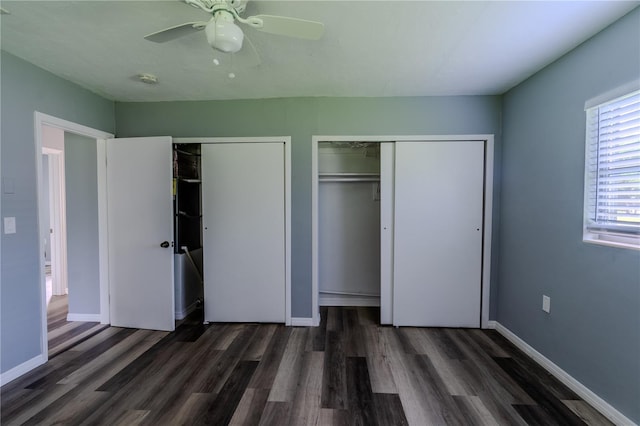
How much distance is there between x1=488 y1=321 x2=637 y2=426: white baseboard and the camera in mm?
1605

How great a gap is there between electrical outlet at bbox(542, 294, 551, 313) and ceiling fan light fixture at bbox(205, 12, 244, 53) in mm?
2881

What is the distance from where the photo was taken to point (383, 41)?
182cm

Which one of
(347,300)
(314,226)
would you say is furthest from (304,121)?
(347,300)

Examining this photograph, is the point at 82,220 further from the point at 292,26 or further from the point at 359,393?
the point at 359,393

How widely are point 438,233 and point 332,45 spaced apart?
6.71 ft

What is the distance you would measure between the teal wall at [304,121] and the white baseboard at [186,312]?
1.34 m

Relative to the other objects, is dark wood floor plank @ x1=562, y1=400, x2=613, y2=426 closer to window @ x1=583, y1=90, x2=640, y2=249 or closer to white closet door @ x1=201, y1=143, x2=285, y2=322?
window @ x1=583, y1=90, x2=640, y2=249

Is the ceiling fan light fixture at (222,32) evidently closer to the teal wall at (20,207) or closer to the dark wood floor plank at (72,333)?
the teal wall at (20,207)

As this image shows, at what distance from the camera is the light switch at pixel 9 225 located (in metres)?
1.97

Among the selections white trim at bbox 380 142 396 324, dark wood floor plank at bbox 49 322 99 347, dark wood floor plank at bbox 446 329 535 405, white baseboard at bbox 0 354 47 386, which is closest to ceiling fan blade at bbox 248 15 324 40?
white trim at bbox 380 142 396 324

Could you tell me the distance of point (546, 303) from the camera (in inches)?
84.6

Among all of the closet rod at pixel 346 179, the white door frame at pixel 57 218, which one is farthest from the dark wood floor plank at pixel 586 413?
the white door frame at pixel 57 218

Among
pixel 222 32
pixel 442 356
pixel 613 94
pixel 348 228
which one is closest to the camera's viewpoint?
pixel 222 32

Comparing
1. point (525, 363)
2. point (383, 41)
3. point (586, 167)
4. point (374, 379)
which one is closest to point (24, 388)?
point (374, 379)
